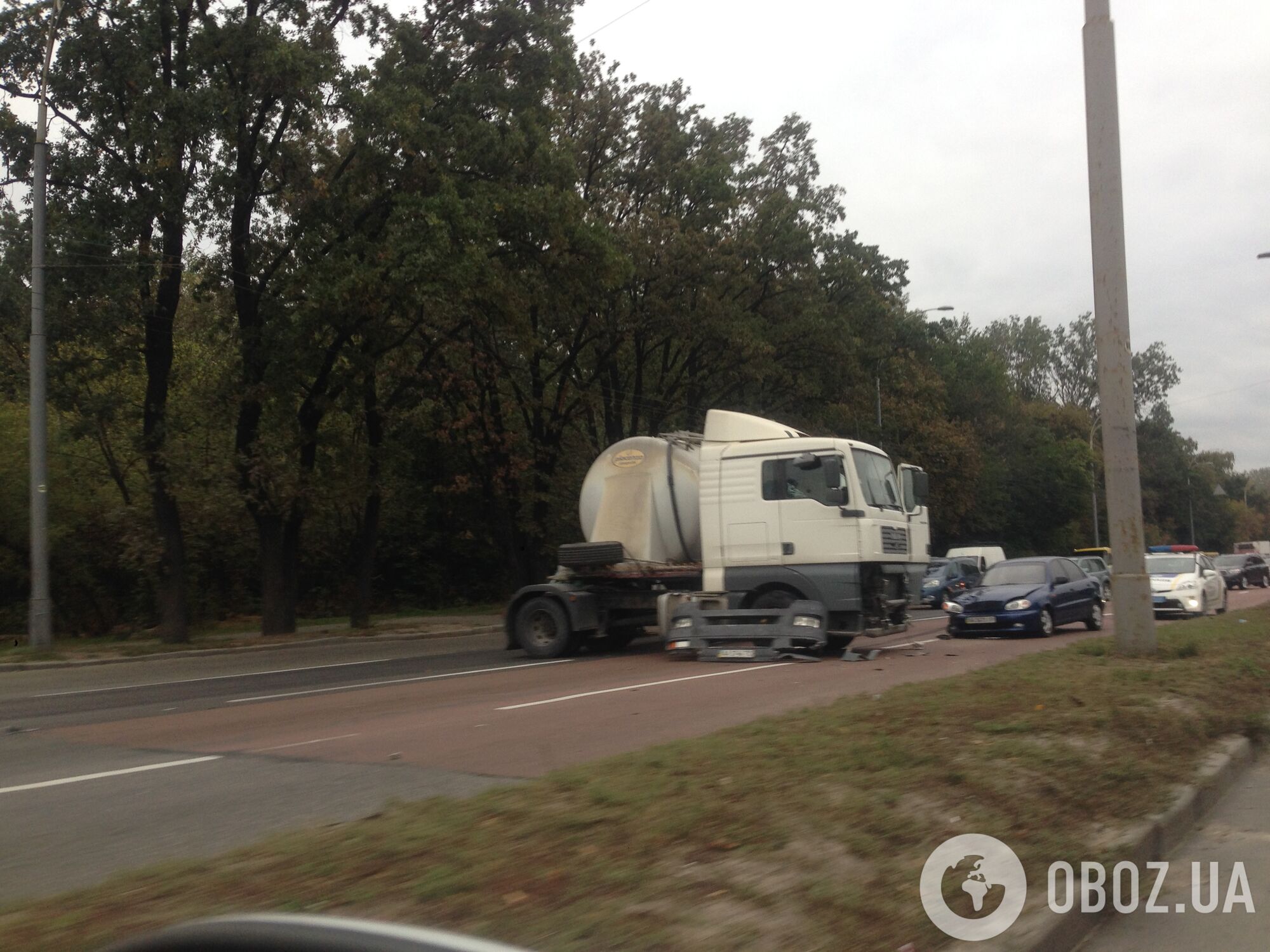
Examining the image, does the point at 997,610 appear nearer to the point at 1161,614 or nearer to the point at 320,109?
the point at 1161,614

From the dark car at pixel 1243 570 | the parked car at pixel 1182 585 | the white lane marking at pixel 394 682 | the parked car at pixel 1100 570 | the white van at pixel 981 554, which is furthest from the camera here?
the dark car at pixel 1243 570

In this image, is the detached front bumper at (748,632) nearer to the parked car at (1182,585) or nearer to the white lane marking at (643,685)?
the white lane marking at (643,685)

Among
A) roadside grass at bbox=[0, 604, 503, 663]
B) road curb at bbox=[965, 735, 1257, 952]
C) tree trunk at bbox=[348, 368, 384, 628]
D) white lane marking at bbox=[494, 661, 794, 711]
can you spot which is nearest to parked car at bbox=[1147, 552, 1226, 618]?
white lane marking at bbox=[494, 661, 794, 711]

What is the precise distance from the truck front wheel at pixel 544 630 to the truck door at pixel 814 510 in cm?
396

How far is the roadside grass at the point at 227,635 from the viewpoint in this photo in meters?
21.7

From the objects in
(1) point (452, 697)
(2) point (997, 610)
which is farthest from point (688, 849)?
(2) point (997, 610)

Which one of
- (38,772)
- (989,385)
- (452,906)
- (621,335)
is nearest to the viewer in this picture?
(452,906)

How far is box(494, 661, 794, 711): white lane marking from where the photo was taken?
12.2 m

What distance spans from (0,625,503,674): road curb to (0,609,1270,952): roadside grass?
16325 millimetres

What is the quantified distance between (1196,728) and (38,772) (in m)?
8.81

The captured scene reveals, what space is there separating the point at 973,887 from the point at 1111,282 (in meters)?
9.37

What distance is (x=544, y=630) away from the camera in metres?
18.8

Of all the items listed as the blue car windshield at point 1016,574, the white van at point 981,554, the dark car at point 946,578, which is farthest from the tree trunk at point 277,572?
the white van at point 981,554

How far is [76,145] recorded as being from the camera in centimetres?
2242
